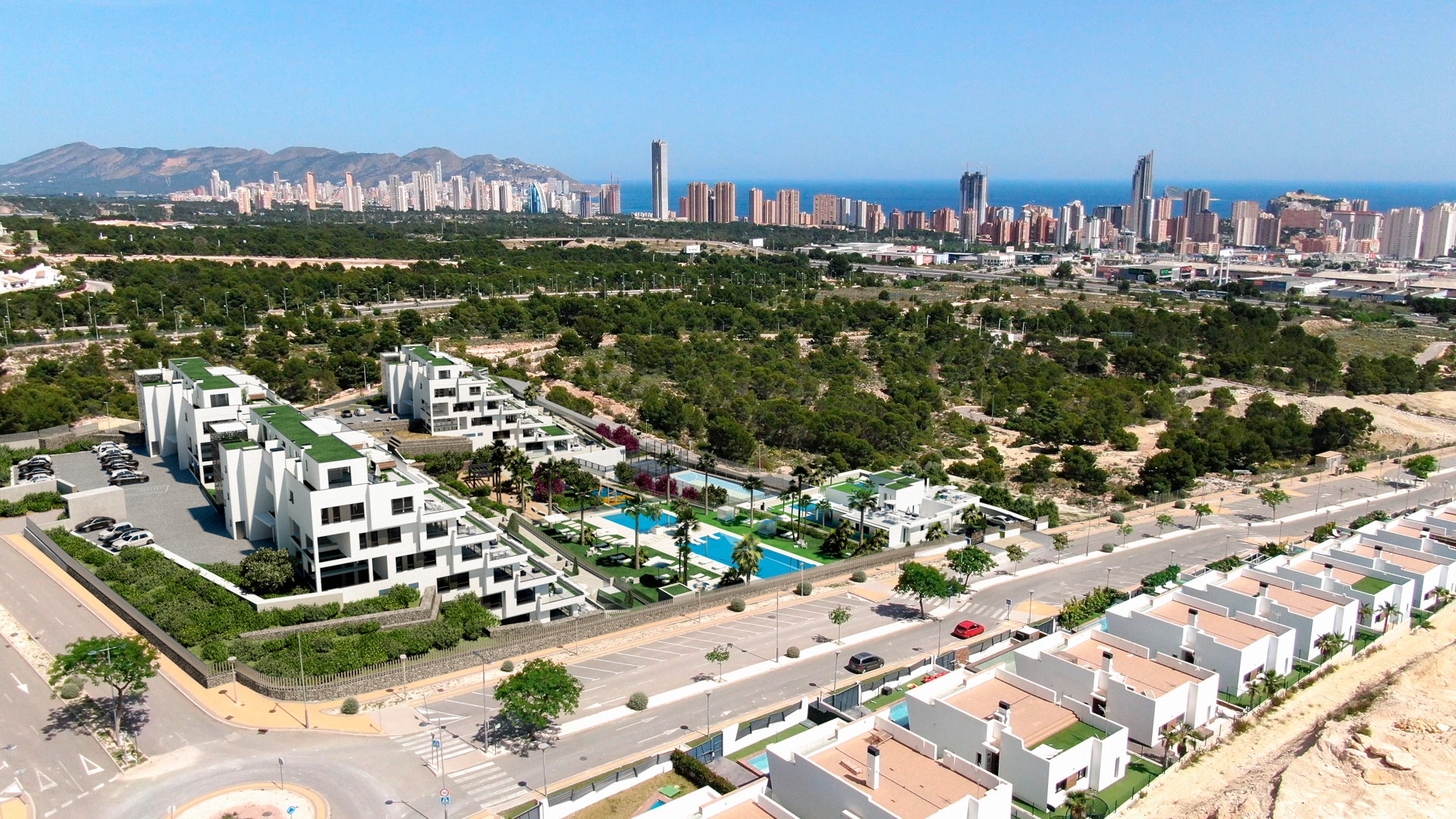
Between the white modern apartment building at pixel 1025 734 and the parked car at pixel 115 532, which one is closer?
the white modern apartment building at pixel 1025 734

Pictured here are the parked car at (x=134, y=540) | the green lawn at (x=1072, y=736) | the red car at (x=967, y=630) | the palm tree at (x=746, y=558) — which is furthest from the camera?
the palm tree at (x=746, y=558)

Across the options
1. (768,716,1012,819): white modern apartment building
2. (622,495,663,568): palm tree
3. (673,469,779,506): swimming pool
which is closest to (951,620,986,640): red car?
(768,716,1012,819): white modern apartment building

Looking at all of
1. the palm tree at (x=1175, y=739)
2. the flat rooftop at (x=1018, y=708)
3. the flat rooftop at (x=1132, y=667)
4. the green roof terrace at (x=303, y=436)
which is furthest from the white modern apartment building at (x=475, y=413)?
the palm tree at (x=1175, y=739)

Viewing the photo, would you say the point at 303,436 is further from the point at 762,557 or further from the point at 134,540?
the point at 762,557

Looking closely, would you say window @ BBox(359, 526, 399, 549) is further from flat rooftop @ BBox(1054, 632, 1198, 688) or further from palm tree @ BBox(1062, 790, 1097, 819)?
palm tree @ BBox(1062, 790, 1097, 819)

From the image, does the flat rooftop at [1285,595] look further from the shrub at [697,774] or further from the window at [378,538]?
A: the window at [378,538]

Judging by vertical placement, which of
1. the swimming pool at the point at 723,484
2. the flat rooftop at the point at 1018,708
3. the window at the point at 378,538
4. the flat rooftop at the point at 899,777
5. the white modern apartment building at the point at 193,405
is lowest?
the swimming pool at the point at 723,484
